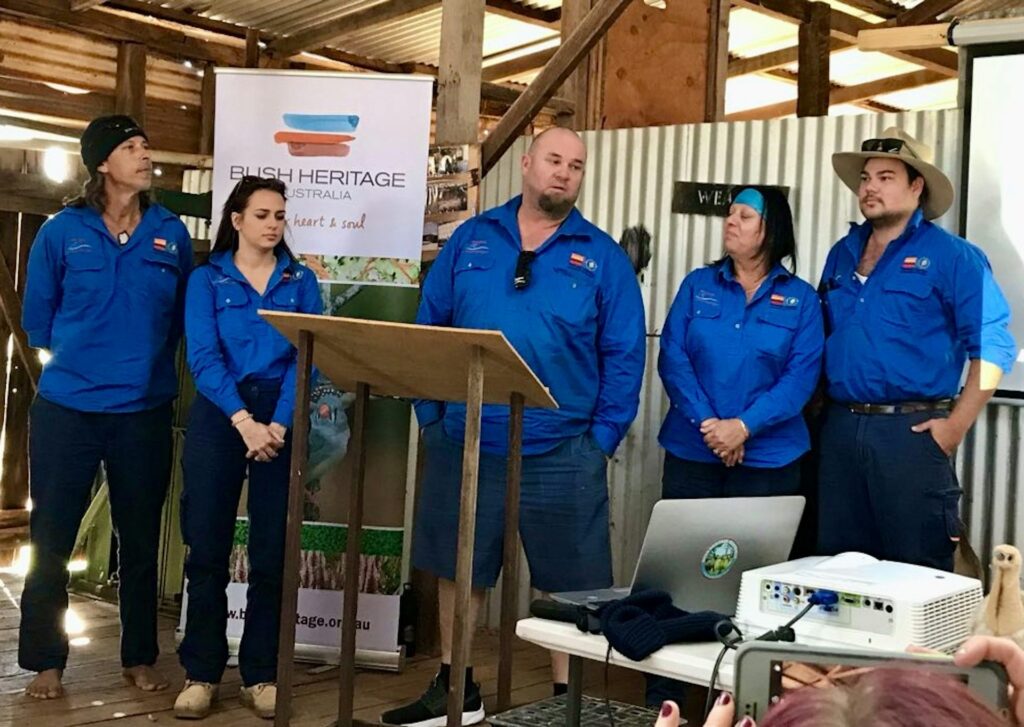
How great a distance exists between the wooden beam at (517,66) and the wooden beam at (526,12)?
64 centimetres

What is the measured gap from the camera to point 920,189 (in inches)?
139

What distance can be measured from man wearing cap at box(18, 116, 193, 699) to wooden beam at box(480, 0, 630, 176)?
1.22 metres

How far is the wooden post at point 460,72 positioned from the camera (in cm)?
421

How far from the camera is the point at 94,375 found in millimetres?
3576

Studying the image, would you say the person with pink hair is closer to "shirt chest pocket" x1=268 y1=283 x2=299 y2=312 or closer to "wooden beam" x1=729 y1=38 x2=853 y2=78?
"shirt chest pocket" x1=268 y1=283 x2=299 y2=312

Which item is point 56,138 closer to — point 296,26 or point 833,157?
point 296,26

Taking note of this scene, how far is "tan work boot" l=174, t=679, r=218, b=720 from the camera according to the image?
3.51 metres

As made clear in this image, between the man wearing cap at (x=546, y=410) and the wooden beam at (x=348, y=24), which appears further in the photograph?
the wooden beam at (x=348, y=24)

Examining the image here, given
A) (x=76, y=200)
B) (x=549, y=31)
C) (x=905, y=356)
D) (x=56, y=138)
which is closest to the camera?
(x=905, y=356)

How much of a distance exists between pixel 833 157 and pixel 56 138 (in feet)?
18.1

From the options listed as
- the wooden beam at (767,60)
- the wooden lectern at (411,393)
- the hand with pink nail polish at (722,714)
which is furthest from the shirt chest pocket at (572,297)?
the wooden beam at (767,60)

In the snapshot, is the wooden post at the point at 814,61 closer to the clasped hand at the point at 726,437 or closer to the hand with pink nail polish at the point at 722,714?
the clasped hand at the point at 726,437

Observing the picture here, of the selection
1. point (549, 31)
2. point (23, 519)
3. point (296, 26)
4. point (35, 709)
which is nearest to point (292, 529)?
point (35, 709)

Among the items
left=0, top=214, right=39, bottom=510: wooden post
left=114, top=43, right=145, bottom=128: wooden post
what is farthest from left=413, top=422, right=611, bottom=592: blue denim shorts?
left=114, top=43, right=145, bottom=128: wooden post
